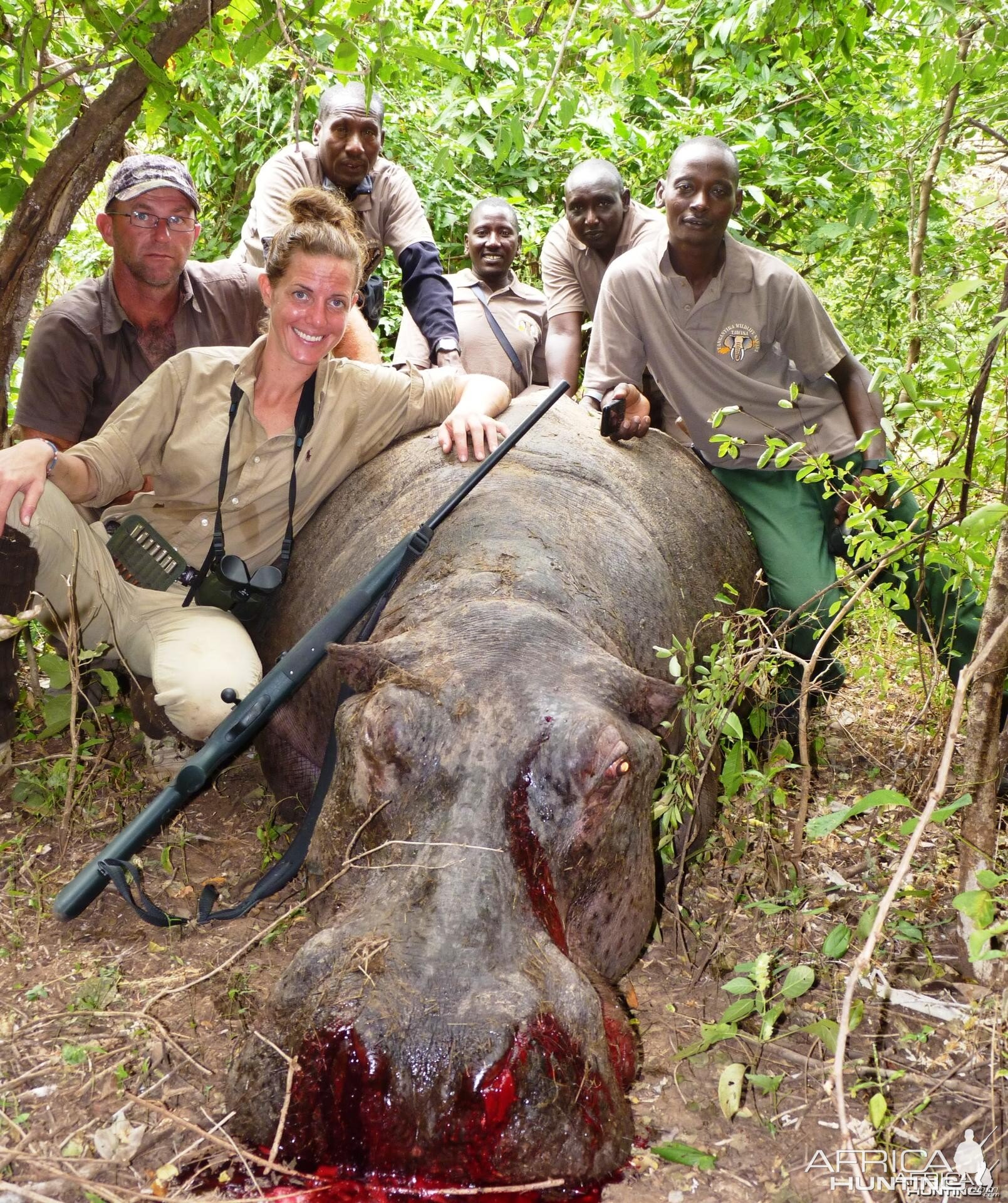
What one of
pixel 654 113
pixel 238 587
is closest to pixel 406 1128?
pixel 238 587

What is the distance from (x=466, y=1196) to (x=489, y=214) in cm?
704

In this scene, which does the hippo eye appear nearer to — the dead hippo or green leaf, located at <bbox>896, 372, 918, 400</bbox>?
the dead hippo

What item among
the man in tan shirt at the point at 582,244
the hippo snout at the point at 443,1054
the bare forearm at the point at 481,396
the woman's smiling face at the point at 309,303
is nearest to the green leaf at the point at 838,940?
the hippo snout at the point at 443,1054

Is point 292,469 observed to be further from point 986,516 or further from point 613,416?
point 986,516

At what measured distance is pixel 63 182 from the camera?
557 centimetres

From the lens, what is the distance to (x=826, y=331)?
18.2ft

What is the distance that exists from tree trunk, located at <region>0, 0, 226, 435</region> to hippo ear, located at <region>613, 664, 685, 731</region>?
388cm

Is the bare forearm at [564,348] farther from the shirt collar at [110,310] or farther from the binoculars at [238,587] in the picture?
the binoculars at [238,587]

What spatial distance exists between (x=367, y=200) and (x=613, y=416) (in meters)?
2.94

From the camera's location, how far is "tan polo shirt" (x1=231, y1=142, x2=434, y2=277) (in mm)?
6980

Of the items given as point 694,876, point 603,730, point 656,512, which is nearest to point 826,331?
point 656,512

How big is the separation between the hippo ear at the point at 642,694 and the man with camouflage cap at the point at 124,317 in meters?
3.39

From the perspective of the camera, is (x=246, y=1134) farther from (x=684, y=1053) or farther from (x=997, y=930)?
(x=997, y=930)

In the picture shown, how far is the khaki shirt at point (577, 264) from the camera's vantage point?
23.1ft
